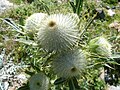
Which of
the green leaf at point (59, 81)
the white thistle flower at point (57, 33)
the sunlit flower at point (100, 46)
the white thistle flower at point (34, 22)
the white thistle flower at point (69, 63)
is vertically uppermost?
the white thistle flower at point (34, 22)

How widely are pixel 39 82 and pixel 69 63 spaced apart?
12.4 inches

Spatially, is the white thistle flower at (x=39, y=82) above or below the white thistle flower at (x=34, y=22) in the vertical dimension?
below

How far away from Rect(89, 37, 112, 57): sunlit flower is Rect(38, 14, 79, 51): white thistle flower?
0.20 meters

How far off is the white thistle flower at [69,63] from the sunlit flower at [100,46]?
0.12 metres

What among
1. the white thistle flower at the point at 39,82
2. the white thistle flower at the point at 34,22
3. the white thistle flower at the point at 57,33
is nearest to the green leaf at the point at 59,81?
the white thistle flower at the point at 39,82

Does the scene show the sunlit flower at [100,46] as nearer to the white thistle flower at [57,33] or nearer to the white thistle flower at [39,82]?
the white thistle flower at [57,33]

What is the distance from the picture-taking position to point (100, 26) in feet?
20.6

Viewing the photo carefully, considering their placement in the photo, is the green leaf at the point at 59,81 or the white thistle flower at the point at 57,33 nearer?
the white thistle flower at the point at 57,33

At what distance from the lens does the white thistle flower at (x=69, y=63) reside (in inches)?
98.8

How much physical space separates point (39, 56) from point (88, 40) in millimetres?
409

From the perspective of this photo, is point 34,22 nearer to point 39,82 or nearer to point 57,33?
point 57,33

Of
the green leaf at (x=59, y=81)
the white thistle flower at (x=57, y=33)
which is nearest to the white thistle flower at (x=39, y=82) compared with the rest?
the green leaf at (x=59, y=81)

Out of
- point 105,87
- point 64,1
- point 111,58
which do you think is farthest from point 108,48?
point 64,1

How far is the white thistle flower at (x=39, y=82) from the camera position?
2.68m
